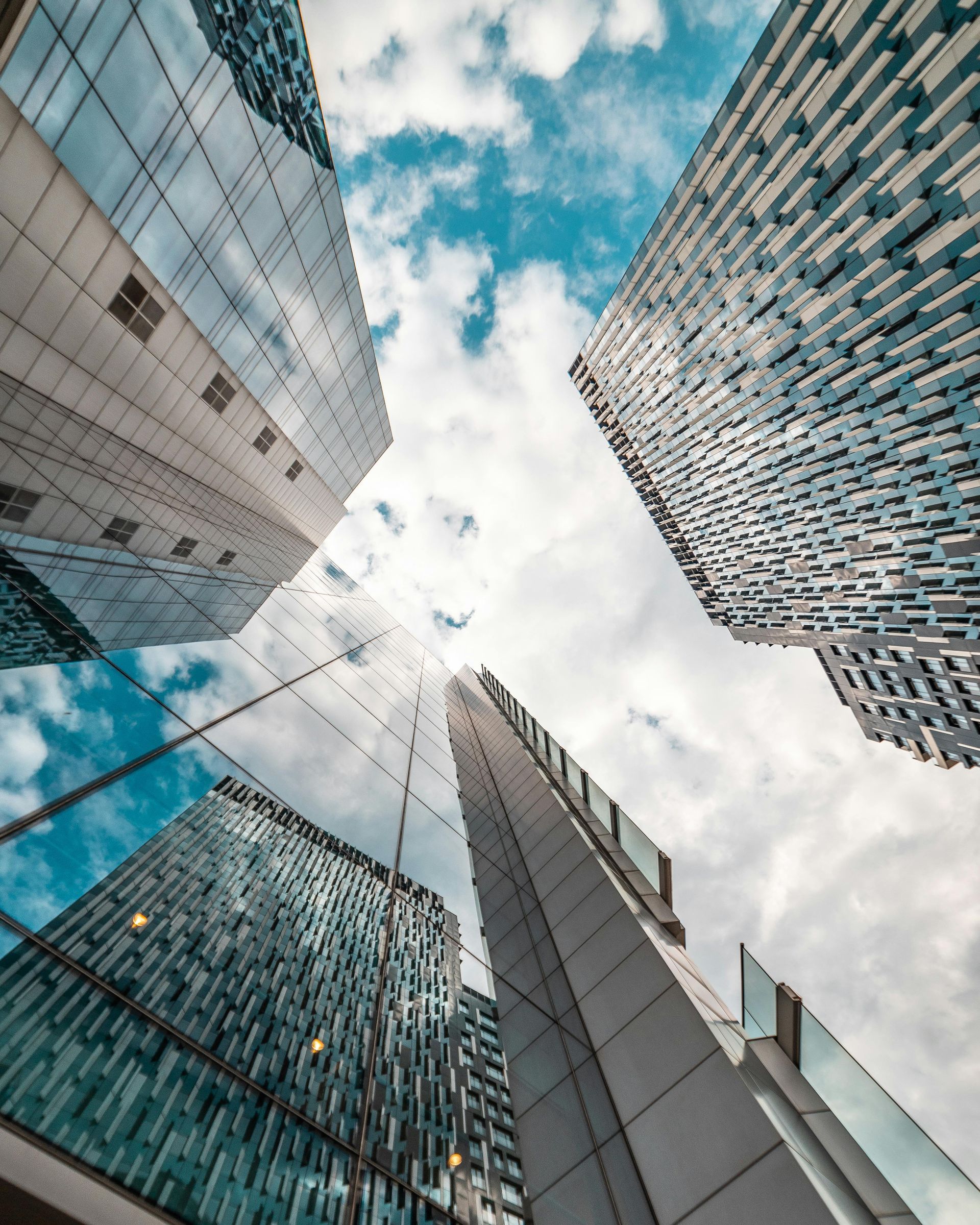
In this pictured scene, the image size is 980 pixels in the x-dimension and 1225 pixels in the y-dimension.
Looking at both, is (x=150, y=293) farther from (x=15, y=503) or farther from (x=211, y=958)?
(x=211, y=958)

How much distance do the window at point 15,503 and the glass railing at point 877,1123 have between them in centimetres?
1143

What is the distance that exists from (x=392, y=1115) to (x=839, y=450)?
3360 inches

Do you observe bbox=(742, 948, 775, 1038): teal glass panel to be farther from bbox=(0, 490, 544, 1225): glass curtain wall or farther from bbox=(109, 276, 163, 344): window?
bbox=(109, 276, 163, 344): window

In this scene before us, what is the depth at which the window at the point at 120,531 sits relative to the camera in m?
9.02

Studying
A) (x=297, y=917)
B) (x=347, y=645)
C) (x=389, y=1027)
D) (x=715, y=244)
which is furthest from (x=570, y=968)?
(x=715, y=244)

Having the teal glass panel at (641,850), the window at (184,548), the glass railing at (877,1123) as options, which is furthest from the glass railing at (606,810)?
the window at (184,548)

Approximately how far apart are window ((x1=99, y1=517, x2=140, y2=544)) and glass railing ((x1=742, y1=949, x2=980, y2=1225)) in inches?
466

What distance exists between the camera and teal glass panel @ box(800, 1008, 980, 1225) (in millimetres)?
4301

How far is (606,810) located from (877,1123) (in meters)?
7.26

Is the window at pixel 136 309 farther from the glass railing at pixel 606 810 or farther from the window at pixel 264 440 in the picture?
the glass railing at pixel 606 810

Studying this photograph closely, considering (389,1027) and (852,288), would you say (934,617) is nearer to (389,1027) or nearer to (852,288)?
(852,288)

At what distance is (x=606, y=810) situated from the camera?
1211cm

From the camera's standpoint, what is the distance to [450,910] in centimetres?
830

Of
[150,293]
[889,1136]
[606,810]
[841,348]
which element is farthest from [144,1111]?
[841,348]
